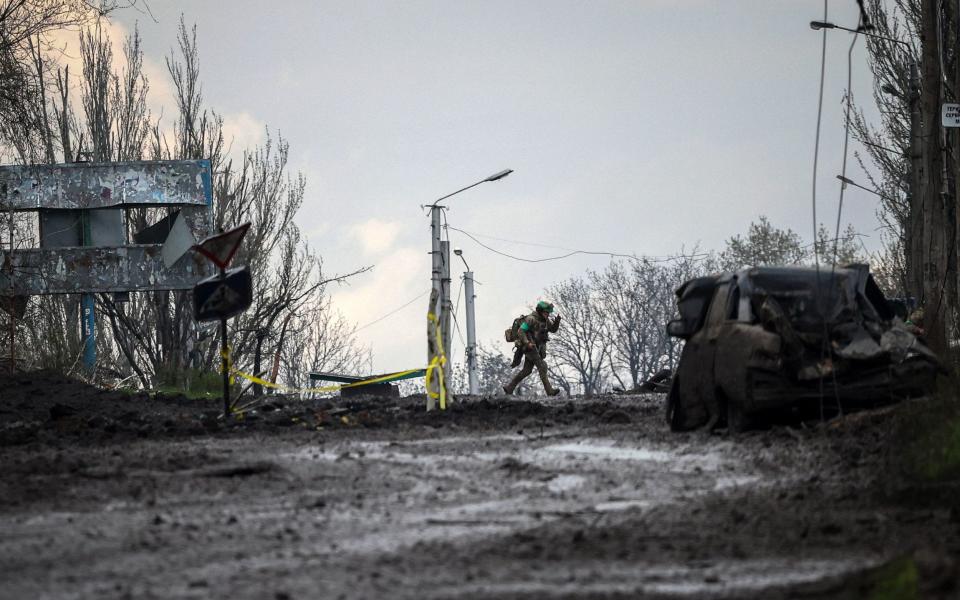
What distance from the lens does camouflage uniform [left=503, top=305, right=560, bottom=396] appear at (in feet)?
98.4

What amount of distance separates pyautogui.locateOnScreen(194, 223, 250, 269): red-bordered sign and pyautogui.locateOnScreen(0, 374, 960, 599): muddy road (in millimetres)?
3532

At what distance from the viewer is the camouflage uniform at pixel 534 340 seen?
98.4 ft

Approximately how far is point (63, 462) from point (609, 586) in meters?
7.30

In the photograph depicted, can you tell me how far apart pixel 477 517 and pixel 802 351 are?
561 cm

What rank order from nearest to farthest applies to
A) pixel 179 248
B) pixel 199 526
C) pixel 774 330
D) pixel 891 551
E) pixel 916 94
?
1. pixel 891 551
2. pixel 199 526
3. pixel 774 330
4. pixel 916 94
5. pixel 179 248

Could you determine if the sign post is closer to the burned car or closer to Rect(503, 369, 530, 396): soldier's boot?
the burned car

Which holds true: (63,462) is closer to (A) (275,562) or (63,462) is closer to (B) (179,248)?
(A) (275,562)

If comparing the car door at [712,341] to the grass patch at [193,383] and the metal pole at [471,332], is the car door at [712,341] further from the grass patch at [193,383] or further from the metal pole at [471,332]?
the metal pole at [471,332]

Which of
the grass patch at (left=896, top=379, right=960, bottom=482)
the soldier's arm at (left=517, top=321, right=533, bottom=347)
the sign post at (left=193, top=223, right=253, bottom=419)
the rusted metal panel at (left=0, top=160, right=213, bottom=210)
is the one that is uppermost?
the rusted metal panel at (left=0, top=160, right=213, bottom=210)

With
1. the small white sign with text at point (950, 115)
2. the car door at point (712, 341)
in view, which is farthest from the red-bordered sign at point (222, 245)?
the small white sign with text at point (950, 115)

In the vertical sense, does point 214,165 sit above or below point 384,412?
above

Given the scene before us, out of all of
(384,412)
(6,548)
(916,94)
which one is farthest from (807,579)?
(916,94)

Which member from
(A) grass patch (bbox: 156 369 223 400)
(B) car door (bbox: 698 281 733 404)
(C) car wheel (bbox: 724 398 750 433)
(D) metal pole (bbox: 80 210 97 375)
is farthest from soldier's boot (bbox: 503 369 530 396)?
(C) car wheel (bbox: 724 398 750 433)

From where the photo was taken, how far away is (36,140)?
43469 millimetres
